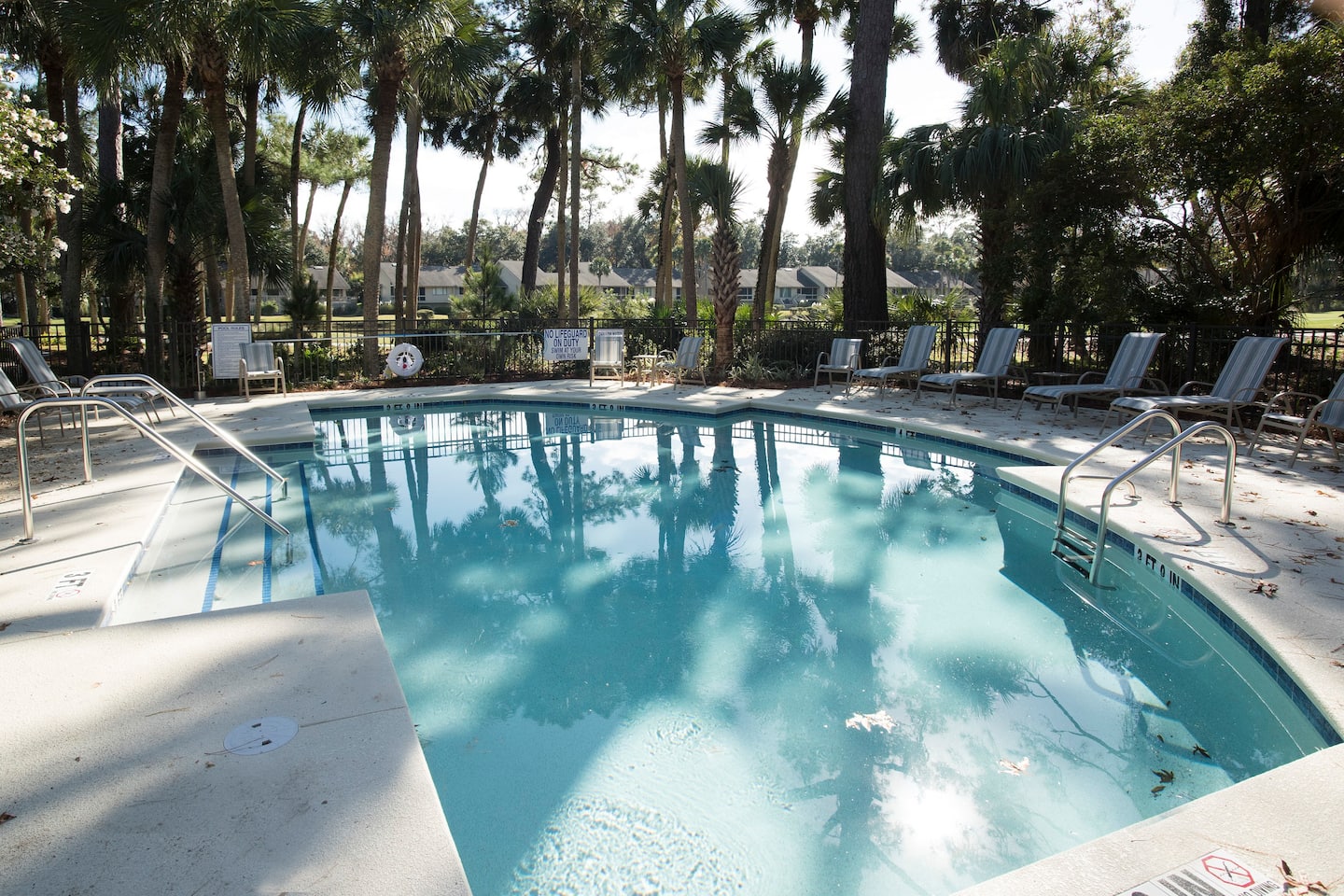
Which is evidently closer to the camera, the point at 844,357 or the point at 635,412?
the point at 635,412

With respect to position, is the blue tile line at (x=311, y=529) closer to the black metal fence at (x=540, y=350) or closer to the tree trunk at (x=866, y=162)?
the black metal fence at (x=540, y=350)

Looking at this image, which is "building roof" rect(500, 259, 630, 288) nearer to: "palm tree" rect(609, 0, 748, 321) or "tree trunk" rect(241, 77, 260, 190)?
"tree trunk" rect(241, 77, 260, 190)

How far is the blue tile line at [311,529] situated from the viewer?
197 inches

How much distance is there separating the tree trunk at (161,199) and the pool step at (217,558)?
22.4 ft

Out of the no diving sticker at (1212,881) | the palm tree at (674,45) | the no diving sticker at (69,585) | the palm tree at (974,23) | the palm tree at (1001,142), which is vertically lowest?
the no diving sticker at (1212,881)

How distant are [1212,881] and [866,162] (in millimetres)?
14753

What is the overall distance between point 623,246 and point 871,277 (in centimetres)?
6626

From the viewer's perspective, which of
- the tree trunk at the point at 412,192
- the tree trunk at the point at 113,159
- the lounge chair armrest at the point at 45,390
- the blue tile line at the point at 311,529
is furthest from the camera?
the tree trunk at the point at 412,192

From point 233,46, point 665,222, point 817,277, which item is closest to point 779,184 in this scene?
point 665,222

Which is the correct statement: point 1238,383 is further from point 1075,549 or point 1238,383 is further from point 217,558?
point 217,558

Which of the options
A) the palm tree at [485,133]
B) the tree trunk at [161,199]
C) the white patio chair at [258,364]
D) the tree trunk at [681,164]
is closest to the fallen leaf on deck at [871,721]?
the white patio chair at [258,364]

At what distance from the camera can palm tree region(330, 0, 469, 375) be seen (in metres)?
12.2

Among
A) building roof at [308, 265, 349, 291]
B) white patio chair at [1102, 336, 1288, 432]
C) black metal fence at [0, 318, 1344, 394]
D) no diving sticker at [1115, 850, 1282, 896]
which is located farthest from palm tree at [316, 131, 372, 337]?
building roof at [308, 265, 349, 291]

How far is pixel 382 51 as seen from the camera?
1254cm
